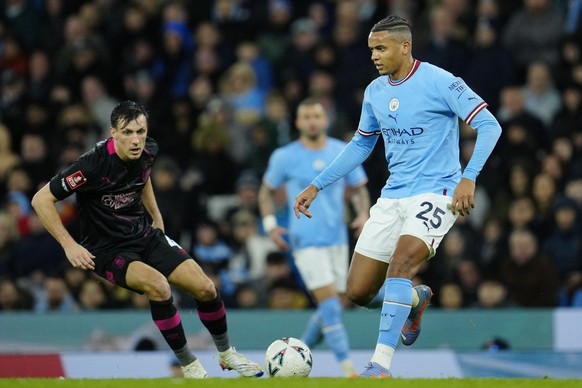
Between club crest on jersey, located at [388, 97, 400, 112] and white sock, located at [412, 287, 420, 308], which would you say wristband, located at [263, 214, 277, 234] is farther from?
club crest on jersey, located at [388, 97, 400, 112]

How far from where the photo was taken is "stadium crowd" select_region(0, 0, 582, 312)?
13.5 meters

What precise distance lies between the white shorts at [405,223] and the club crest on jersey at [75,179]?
200cm

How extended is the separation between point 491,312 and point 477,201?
2.14 metres

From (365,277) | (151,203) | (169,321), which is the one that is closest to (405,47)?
(365,277)

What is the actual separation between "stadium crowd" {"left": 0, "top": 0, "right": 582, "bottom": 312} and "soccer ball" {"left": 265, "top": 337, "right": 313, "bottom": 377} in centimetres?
442

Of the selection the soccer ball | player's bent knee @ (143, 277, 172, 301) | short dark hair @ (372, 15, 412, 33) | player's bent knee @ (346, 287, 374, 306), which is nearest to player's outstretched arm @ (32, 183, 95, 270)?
player's bent knee @ (143, 277, 172, 301)

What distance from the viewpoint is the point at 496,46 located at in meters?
15.0

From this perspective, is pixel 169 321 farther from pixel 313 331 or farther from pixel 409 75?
pixel 313 331

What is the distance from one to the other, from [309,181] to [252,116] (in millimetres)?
4379

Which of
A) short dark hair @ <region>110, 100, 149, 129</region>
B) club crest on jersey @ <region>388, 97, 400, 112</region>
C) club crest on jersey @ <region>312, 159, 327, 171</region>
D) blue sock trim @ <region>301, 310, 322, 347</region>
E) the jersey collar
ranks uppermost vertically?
the jersey collar

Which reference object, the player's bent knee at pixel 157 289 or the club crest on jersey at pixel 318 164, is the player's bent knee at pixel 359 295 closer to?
the player's bent knee at pixel 157 289

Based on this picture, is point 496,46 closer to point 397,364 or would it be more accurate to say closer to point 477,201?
point 477,201

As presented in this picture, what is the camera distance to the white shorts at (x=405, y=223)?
327 inches

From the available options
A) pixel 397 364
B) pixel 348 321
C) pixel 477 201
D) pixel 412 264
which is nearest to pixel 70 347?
pixel 348 321
